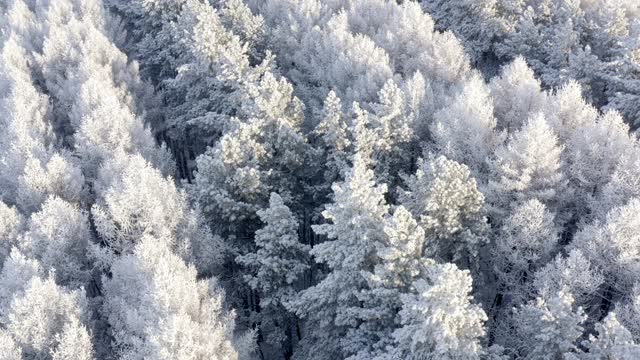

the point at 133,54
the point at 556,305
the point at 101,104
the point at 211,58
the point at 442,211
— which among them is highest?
the point at 556,305

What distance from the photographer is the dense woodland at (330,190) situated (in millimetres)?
22094

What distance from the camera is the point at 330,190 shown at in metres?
32.7

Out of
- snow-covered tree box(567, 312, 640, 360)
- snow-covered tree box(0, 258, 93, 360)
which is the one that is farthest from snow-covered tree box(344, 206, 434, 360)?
snow-covered tree box(0, 258, 93, 360)

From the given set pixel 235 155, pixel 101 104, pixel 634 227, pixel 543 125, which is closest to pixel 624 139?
pixel 543 125

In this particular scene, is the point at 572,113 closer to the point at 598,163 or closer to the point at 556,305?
the point at 598,163

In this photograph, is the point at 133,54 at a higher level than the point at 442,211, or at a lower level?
lower

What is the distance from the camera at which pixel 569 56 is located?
37.1 meters

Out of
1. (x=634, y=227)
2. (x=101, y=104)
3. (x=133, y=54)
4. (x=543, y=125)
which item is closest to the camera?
(x=634, y=227)

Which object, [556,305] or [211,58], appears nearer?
[556,305]

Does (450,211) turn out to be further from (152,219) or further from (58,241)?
(58,241)

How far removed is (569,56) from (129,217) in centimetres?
2898

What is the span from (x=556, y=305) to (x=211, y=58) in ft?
86.6

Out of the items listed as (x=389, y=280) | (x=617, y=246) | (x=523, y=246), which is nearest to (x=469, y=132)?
(x=523, y=246)

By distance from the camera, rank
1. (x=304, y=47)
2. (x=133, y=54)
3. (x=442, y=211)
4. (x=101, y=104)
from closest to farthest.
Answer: (x=442, y=211) → (x=101, y=104) → (x=304, y=47) → (x=133, y=54)
